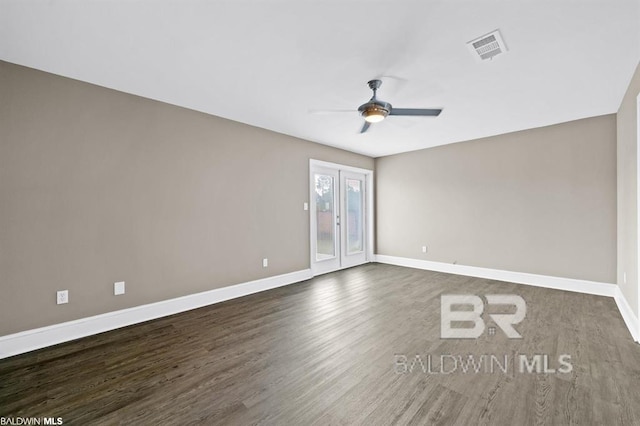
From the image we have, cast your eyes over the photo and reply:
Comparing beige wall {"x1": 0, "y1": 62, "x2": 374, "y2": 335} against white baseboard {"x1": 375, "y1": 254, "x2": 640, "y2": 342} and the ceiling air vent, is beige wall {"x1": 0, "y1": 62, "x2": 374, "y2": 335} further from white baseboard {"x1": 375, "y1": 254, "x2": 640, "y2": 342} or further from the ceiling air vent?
white baseboard {"x1": 375, "y1": 254, "x2": 640, "y2": 342}

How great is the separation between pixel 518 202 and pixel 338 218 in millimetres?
3230

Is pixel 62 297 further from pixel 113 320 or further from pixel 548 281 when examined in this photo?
pixel 548 281

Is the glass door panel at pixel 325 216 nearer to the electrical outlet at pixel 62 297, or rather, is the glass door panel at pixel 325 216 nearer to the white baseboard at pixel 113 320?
the white baseboard at pixel 113 320

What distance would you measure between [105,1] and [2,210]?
206cm

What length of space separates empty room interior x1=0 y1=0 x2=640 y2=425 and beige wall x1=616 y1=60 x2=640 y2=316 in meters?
0.06

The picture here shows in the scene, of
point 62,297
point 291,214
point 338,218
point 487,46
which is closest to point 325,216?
point 338,218

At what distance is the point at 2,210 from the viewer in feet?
8.04

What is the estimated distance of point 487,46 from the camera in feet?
7.45

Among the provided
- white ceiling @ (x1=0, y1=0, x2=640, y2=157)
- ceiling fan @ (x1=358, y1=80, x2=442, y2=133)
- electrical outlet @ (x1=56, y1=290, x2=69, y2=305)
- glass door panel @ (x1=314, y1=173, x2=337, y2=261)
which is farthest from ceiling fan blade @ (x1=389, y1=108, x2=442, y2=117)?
electrical outlet @ (x1=56, y1=290, x2=69, y2=305)

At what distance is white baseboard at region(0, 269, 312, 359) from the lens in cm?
250

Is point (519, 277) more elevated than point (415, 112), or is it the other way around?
point (415, 112)

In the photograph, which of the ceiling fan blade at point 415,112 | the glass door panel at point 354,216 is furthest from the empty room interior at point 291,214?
the glass door panel at point 354,216

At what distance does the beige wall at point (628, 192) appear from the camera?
9.03 ft

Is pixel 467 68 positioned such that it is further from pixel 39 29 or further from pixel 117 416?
pixel 117 416
